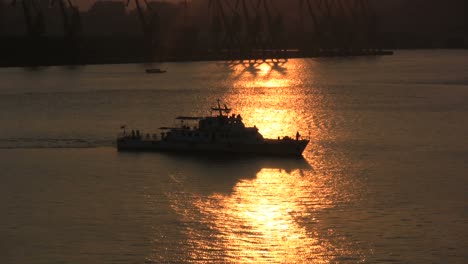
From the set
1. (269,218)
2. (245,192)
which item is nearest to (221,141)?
(245,192)

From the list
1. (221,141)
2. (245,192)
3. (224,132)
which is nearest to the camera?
(245,192)

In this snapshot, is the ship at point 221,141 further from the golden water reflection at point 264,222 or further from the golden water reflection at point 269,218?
the golden water reflection at point 264,222

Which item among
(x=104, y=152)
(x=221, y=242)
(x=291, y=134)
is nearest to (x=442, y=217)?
(x=221, y=242)

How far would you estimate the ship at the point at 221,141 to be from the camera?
54344mm

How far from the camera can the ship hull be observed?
54.2m

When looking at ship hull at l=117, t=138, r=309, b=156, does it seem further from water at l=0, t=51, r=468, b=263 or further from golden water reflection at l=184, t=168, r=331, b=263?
golden water reflection at l=184, t=168, r=331, b=263

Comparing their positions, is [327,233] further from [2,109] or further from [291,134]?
[2,109]

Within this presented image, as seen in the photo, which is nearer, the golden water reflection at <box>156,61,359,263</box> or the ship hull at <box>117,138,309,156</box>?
the golden water reflection at <box>156,61,359,263</box>

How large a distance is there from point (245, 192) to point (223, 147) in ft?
39.7

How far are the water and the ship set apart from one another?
1246 millimetres

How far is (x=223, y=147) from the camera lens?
182ft

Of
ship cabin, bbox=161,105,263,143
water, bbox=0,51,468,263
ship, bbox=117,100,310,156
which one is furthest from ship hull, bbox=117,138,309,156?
water, bbox=0,51,468,263

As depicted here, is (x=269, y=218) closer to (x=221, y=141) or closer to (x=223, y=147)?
(x=223, y=147)

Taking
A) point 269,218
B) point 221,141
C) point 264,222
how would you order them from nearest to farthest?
point 264,222 → point 269,218 → point 221,141
